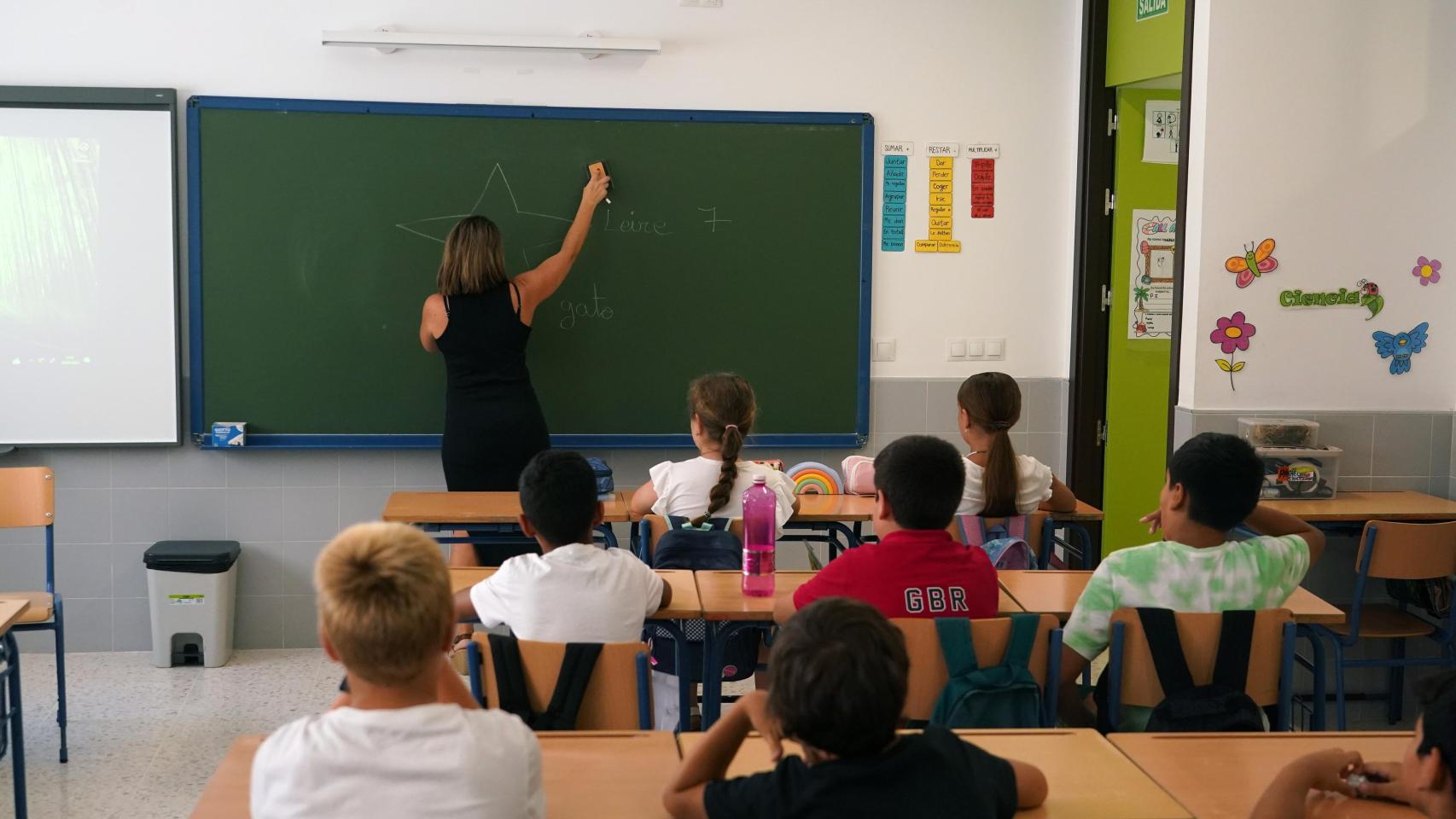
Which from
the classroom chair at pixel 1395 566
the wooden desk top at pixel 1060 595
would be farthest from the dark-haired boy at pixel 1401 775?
the classroom chair at pixel 1395 566

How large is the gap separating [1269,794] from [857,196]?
12.9 ft

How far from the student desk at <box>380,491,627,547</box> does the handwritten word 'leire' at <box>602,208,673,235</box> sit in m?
Answer: 1.20

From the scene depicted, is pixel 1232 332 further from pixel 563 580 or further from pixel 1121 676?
pixel 563 580

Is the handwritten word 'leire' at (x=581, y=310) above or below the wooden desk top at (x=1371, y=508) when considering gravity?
above

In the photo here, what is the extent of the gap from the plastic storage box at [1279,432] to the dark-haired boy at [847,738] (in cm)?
349

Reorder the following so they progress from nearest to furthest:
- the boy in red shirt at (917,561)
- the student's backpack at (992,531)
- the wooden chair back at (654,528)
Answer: the boy in red shirt at (917,561) < the wooden chair back at (654,528) < the student's backpack at (992,531)

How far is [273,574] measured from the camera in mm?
5480

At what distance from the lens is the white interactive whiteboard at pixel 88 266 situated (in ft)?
16.8

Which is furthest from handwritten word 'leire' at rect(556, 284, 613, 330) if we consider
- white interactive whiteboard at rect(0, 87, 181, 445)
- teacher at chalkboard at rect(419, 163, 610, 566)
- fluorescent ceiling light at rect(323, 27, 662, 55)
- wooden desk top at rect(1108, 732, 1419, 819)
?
wooden desk top at rect(1108, 732, 1419, 819)

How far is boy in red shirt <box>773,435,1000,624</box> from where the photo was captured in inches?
110

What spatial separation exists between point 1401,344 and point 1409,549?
103 cm

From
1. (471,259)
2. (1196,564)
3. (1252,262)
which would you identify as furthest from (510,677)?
(1252,262)

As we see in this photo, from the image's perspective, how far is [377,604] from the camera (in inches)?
66.6

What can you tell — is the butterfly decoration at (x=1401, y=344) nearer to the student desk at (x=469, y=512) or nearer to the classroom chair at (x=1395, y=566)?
the classroom chair at (x=1395, y=566)
